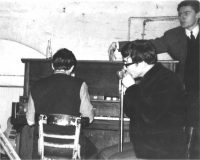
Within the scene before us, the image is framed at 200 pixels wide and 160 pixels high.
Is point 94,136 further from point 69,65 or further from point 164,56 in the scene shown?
point 164,56

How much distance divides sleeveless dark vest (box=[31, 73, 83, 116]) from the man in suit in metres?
1.09

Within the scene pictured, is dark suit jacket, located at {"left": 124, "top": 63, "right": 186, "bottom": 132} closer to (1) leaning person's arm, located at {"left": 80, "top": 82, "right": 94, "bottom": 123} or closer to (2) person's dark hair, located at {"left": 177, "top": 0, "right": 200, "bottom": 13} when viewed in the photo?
(1) leaning person's arm, located at {"left": 80, "top": 82, "right": 94, "bottom": 123}

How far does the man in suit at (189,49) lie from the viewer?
3.00 meters

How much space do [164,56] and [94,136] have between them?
72.5 inches

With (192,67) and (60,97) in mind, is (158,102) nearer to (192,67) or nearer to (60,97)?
(60,97)

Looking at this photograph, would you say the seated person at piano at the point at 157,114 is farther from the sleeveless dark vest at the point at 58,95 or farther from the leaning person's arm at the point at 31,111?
the leaning person's arm at the point at 31,111

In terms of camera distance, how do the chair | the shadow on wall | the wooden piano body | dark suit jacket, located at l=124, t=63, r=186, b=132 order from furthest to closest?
the shadow on wall → the wooden piano body → the chair → dark suit jacket, located at l=124, t=63, r=186, b=132

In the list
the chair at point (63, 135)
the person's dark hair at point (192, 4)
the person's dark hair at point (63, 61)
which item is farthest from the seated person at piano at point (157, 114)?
the person's dark hair at point (192, 4)

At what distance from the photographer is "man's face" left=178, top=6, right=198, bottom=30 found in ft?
10.6

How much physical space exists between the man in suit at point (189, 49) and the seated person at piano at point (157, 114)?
93 centimetres

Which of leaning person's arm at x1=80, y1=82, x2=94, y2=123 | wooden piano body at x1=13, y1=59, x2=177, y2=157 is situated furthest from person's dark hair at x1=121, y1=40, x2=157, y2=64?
wooden piano body at x1=13, y1=59, x2=177, y2=157

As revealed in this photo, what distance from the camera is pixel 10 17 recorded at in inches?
208

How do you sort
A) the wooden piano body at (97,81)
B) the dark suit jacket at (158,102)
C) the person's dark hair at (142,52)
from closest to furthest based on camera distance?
the dark suit jacket at (158,102) → the person's dark hair at (142,52) → the wooden piano body at (97,81)

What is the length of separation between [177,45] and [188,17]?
12.0 inches
